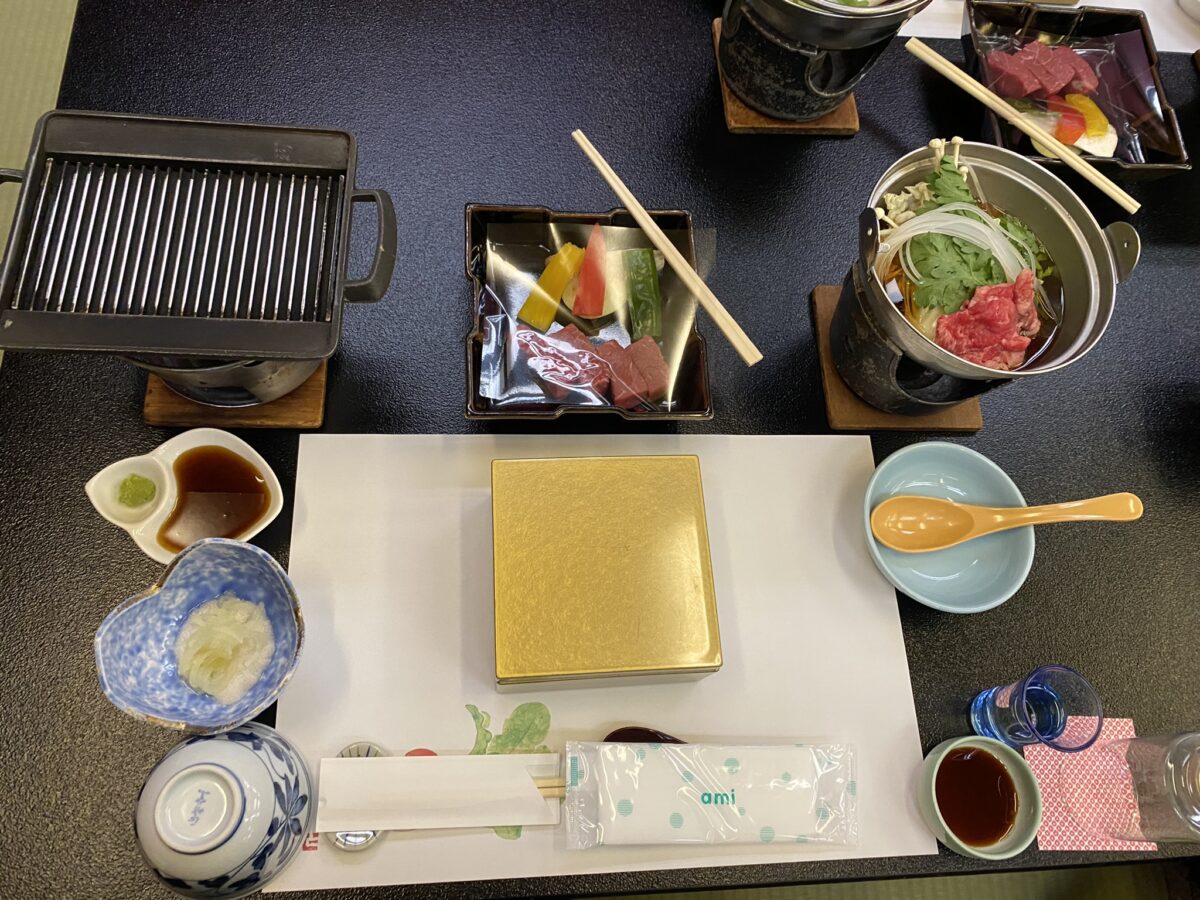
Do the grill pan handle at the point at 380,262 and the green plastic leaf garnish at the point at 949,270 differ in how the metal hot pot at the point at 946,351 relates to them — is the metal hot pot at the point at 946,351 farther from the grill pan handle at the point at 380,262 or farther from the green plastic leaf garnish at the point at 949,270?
the grill pan handle at the point at 380,262

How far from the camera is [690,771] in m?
1.16

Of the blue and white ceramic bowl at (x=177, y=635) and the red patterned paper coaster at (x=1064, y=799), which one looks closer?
the blue and white ceramic bowl at (x=177, y=635)

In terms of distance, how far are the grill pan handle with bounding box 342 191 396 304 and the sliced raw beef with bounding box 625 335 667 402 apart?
434 mm

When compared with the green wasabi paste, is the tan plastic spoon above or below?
above

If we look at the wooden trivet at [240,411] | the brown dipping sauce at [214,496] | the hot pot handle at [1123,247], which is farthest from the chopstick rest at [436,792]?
the hot pot handle at [1123,247]

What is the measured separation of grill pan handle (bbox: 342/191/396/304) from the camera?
1.12 metres

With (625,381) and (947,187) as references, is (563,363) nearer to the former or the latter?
(625,381)

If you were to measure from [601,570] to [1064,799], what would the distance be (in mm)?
882

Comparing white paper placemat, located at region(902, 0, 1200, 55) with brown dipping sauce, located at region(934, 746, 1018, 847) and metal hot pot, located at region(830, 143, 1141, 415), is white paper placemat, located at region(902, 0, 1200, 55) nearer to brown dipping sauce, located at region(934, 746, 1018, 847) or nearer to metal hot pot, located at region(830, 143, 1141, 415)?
metal hot pot, located at region(830, 143, 1141, 415)

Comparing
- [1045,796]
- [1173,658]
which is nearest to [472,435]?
[1045,796]

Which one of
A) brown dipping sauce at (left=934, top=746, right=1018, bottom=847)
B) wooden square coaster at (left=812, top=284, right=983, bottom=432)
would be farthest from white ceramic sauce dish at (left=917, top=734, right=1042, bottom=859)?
wooden square coaster at (left=812, top=284, right=983, bottom=432)

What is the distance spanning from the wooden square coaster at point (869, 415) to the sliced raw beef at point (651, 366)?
1.13 feet

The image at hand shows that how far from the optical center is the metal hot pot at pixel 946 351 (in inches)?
48.3

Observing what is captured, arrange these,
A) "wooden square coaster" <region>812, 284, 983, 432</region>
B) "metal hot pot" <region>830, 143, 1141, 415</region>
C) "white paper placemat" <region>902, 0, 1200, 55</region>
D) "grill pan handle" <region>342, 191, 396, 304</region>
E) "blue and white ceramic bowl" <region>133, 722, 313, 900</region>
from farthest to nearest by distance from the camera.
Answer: "white paper placemat" <region>902, 0, 1200, 55</region>
"wooden square coaster" <region>812, 284, 983, 432</region>
"metal hot pot" <region>830, 143, 1141, 415</region>
"grill pan handle" <region>342, 191, 396, 304</region>
"blue and white ceramic bowl" <region>133, 722, 313, 900</region>
